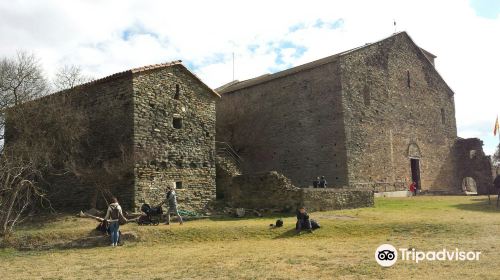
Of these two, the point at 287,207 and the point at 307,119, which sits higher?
the point at 307,119

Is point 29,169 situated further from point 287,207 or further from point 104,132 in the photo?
point 287,207

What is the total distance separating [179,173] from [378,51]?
60.0 ft

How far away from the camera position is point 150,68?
20578 mm

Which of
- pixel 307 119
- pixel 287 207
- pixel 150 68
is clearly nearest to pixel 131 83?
pixel 150 68

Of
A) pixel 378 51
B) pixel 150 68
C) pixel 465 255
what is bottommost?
pixel 465 255

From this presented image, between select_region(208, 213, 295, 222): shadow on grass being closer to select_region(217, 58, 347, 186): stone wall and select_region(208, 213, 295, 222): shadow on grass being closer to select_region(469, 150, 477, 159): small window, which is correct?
select_region(217, 58, 347, 186): stone wall

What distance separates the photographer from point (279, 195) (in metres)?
21.5

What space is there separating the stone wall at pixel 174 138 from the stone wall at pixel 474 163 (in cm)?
2569

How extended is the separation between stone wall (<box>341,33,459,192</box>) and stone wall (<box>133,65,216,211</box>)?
32.4ft

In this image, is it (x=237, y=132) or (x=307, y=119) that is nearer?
(x=307, y=119)

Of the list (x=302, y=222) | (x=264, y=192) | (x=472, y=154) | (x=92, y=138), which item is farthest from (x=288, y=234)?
(x=472, y=154)

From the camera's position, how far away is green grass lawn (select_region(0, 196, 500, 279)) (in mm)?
9641

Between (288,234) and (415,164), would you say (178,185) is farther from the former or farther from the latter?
(415,164)

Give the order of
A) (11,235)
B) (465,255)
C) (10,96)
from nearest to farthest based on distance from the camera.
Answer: (465,255) < (11,235) < (10,96)
